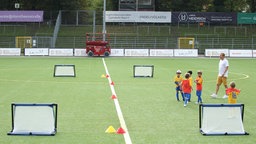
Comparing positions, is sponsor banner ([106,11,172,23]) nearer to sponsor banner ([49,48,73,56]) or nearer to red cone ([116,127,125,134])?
sponsor banner ([49,48,73,56])

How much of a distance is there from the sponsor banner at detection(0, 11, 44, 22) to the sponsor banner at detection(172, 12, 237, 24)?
19810mm

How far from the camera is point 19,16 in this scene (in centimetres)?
6469

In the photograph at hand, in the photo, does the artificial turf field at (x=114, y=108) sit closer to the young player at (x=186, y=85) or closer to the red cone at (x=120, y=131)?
the red cone at (x=120, y=131)

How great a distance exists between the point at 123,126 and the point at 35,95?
6.94 m

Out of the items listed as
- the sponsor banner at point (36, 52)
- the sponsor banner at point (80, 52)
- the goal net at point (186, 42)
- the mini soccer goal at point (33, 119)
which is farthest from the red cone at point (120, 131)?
the goal net at point (186, 42)

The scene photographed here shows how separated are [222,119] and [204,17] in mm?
57239

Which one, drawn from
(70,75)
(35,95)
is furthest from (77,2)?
(35,95)

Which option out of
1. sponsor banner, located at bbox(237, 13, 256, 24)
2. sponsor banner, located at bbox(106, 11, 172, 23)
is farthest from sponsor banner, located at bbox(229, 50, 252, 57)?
sponsor banner, located at bbox(106, 11, 172, 23)

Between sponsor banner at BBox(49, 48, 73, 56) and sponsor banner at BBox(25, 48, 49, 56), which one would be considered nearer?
sponsor banner at BBox(25, 48, 49, 56)

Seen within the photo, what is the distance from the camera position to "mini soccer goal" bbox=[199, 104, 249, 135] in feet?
35.0

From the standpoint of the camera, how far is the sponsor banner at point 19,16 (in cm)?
6438

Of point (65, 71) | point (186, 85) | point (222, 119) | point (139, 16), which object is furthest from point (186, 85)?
point (139, 16)

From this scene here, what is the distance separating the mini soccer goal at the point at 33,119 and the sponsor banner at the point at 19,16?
5588cm

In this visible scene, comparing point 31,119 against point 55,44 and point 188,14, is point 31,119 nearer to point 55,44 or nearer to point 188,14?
point 55,44
